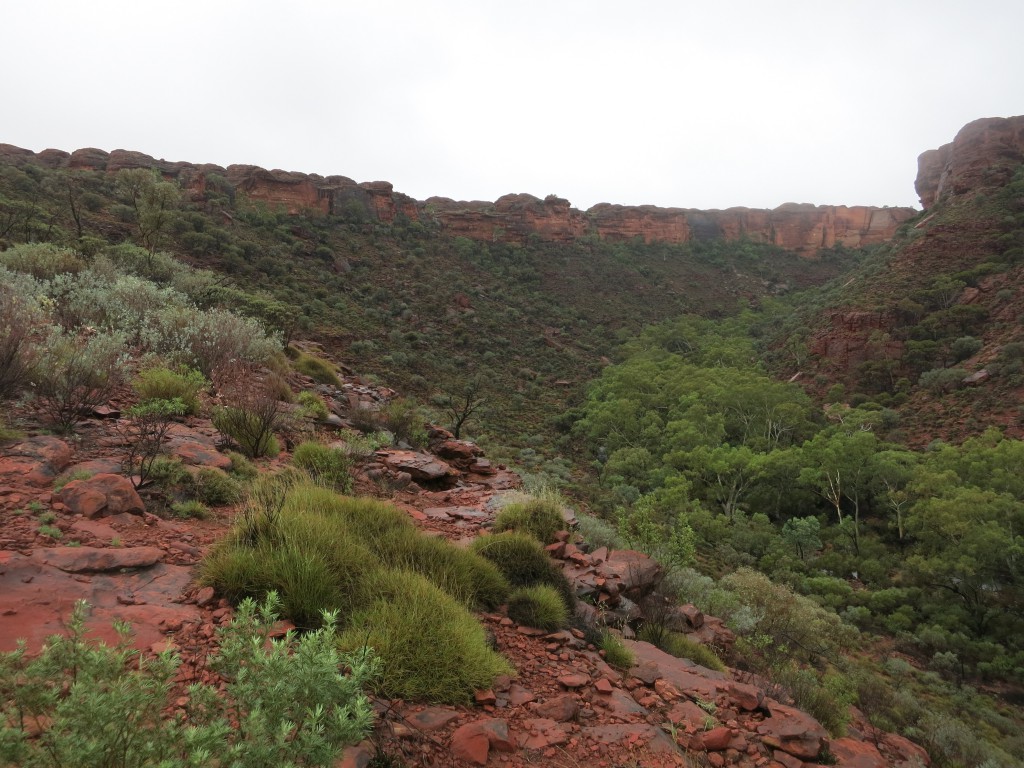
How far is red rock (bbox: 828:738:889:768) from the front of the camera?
362 centimetres

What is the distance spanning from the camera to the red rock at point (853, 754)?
362cm

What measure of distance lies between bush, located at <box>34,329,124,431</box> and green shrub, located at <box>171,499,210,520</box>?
5.78ft

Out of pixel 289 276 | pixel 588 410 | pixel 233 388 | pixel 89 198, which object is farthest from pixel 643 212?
pixel 233 388

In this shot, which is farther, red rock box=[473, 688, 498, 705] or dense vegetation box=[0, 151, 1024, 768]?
dense vegetation box=[0, 151, 1024, 768]

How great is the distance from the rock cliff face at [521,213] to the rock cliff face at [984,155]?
24070 mm

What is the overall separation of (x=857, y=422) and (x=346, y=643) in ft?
87.0

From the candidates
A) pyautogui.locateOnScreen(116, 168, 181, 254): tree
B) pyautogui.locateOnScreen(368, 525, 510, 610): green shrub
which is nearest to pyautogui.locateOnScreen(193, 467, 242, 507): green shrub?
pyautogui.locateOnScreen(368, 525, 510, 610): green shrub

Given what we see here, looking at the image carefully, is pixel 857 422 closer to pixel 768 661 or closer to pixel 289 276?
pixel 768 661

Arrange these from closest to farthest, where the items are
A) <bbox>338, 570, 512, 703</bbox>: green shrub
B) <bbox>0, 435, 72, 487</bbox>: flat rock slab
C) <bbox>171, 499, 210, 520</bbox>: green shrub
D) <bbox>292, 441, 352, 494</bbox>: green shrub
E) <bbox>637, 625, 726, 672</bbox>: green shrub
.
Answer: <bbox>338, 570, 512, 703</bbox>: green shrub
<bbox>0, 435, 72, 487</bbox>: flat rock slab
<bbox>171, 499, 210, 520</bbox>: green shrub
<bbox>637, 625, 726, 672</bbox>: green shrub
<bbox>292, 441, 352, 494</bbox>: green shrub

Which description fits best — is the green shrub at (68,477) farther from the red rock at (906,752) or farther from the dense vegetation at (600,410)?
the red rock at (906,752)

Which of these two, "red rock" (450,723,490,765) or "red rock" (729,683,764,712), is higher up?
"red rock" (450,723,490,765)

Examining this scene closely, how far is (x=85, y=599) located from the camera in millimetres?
2568

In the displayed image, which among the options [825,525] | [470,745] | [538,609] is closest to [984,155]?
[825,525]

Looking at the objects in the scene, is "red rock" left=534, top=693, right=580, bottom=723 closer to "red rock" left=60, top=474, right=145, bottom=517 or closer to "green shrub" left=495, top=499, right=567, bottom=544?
"green shrub" left=495, top=499, right=567, bottom=544
